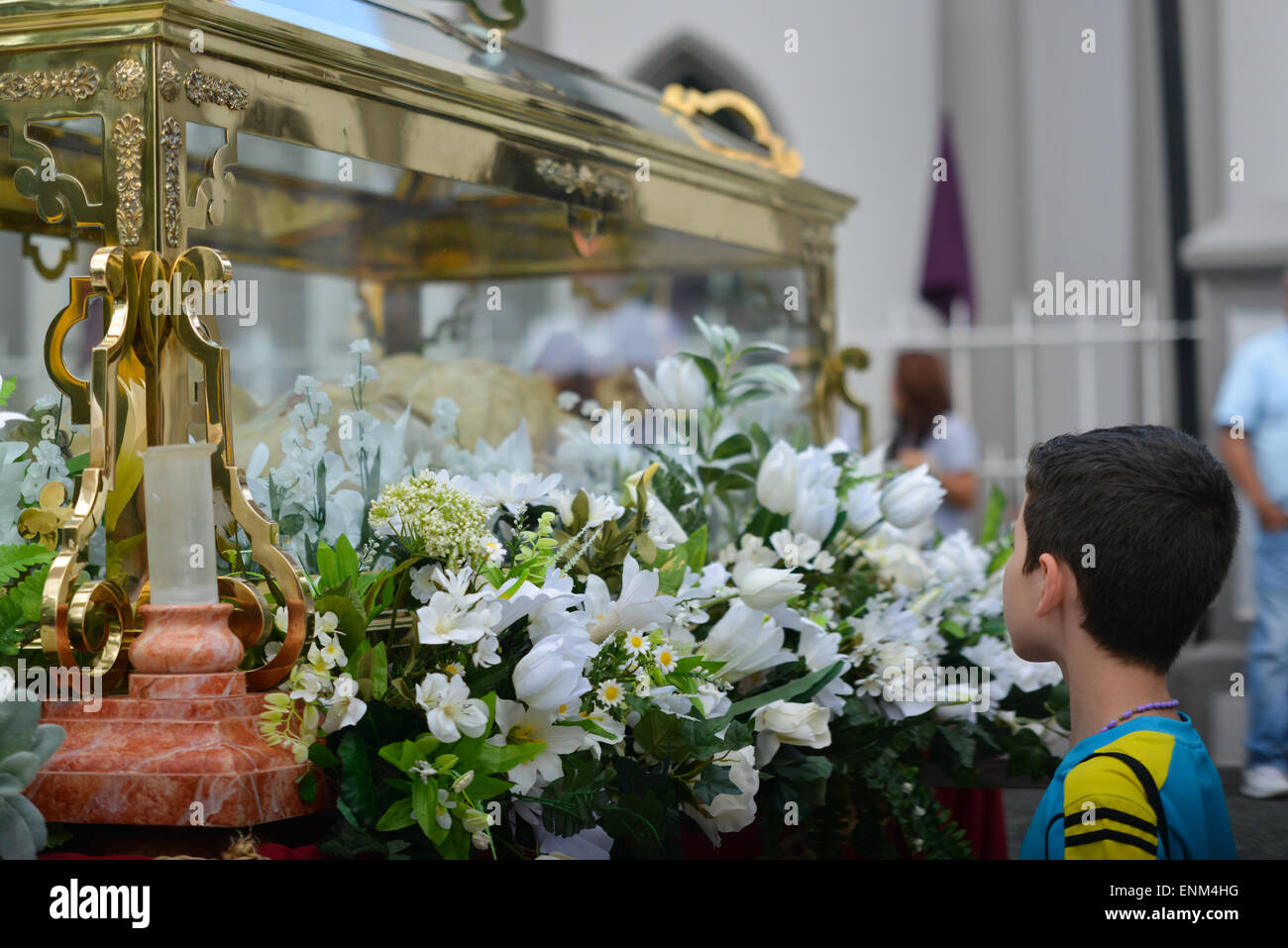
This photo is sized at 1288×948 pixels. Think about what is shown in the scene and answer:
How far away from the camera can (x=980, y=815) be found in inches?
81.4

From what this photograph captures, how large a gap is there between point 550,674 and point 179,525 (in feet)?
1.23

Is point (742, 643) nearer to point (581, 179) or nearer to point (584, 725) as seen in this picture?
point (584, 725)

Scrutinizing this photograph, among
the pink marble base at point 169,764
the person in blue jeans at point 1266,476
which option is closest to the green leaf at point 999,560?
the pink marble base at point 169,764

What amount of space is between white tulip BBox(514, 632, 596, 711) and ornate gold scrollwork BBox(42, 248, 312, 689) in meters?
A: 0.22

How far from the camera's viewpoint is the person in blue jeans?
3.88m

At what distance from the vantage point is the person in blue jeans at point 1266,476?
3875mm

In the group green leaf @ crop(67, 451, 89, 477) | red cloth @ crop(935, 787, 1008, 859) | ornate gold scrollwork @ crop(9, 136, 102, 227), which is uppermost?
ornate gold scrollwork @ crop(9, 136, 102, 227)

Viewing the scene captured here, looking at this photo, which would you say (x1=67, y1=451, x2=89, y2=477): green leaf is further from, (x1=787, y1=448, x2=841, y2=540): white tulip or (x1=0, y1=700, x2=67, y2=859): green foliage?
(x1=787, y1=448, x2=841, y2=540): white tulip

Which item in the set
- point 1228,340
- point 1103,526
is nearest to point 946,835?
point 1103,526

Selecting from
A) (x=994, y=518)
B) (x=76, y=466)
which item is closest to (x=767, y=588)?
(x=76, y=466)

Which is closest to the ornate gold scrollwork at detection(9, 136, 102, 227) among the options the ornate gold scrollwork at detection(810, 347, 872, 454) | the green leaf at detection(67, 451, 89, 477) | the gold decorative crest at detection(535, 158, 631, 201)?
the green leaf at detection(67, 451, 89, 477)

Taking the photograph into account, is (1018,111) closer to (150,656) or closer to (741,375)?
(741,375)

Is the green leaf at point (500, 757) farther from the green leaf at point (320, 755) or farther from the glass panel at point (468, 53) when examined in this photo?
the glass panel at point (468, 53)
